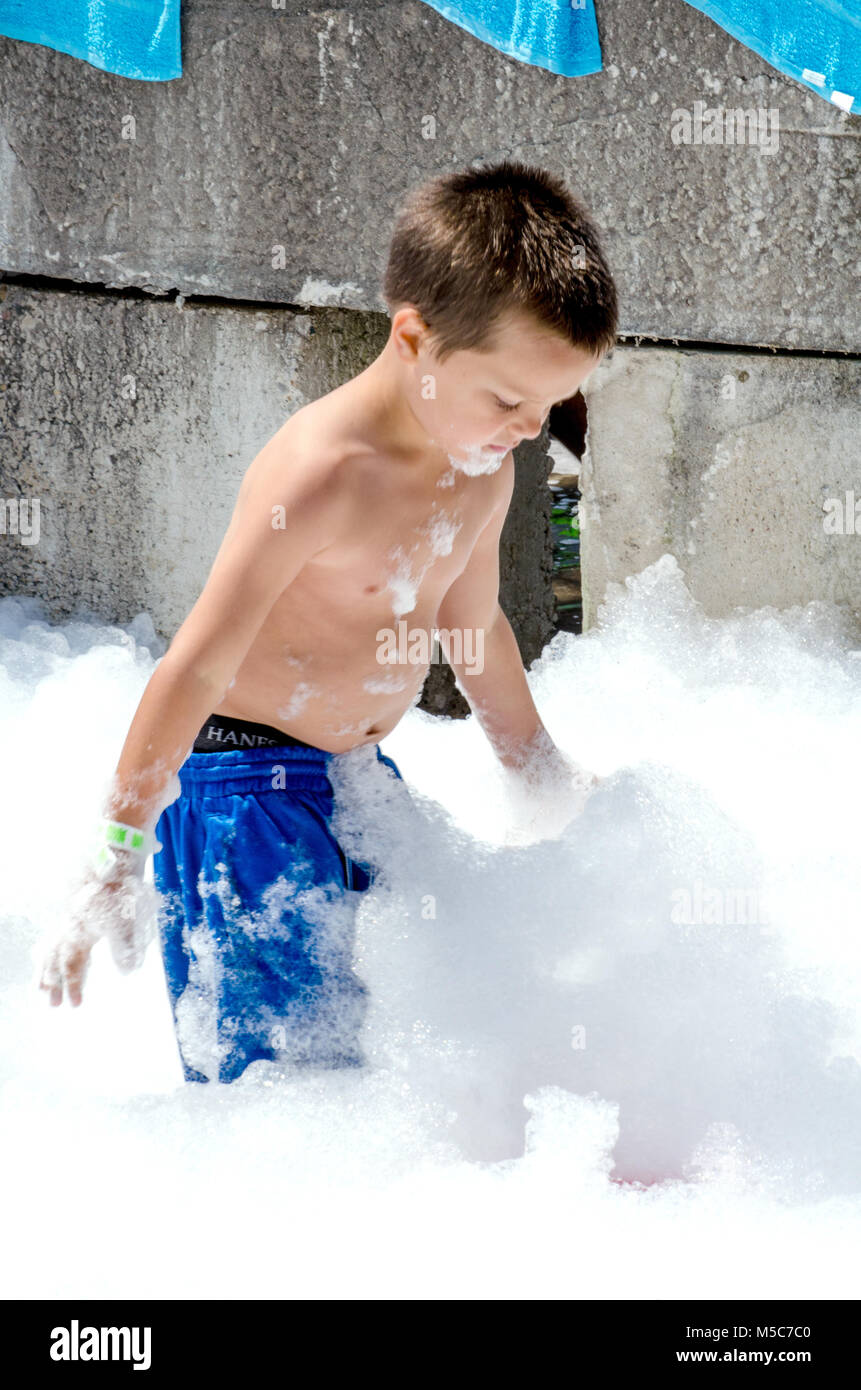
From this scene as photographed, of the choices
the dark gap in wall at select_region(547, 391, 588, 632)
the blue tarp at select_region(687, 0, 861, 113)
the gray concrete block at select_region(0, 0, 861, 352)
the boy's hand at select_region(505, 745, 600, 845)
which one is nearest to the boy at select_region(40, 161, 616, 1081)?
the boy's hand at select_region(505, 745, 600, 845)

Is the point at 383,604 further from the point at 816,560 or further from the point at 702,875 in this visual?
the point at 816,560

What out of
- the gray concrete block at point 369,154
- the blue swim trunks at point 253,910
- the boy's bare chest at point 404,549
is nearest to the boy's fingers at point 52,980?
the blue swim trunks at point 253,910

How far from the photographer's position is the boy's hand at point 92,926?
5.78 feet

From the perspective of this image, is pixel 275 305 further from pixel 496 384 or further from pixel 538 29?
pixel 496 384

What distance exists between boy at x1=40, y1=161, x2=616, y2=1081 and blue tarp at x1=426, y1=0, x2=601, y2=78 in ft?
4.44

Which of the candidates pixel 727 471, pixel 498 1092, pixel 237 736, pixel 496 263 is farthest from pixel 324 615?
pixel 727 471

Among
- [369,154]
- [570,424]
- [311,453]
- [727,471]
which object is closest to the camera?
[311,453]

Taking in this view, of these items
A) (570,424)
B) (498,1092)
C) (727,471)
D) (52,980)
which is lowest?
(498,1092)

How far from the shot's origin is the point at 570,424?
5676 mm

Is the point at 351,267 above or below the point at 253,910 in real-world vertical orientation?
above

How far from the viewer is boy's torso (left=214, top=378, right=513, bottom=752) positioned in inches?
76.4

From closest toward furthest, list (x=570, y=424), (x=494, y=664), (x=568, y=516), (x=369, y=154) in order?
(x=494, y=664), (x=369, y=154), (x=570, y=424), (x=568, y=516)

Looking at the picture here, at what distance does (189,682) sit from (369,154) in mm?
2000

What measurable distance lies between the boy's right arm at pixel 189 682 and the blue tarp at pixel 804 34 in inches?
80.9
